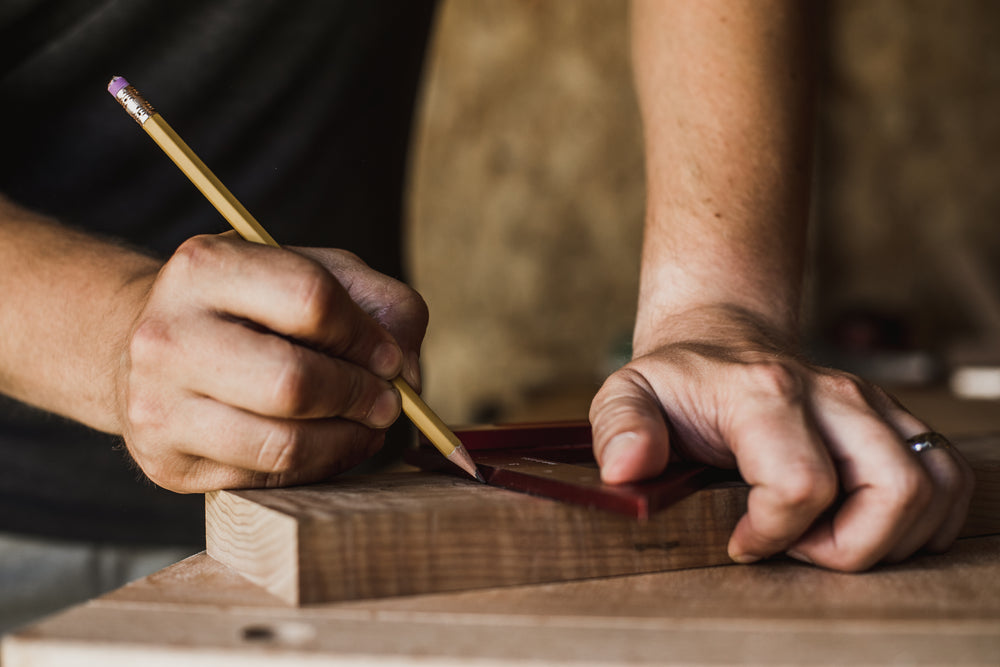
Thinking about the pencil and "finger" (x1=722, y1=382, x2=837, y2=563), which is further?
the pencil

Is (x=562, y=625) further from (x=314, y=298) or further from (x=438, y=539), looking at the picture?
(x=314, y=298)

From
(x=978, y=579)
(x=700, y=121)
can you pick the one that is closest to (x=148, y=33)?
(x=700, y=121)

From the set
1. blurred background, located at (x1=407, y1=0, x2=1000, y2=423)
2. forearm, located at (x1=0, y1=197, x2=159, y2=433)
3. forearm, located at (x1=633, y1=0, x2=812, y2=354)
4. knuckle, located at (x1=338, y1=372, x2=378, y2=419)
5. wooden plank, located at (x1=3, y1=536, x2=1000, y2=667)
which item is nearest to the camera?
wooden plank, located at (x1=3, y1=536, x2=1000, y2=667)

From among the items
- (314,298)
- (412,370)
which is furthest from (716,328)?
(314,298)

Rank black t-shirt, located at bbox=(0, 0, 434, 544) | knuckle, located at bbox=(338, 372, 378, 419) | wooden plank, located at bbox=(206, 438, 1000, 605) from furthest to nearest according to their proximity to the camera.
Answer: black t-shirt, located at bbox=(0, 0, 434, 544) → knuckle, located at bbox=(338, 372, 378, 419) → wooden plank, located at bbox=(206, 438, 1000, 605)

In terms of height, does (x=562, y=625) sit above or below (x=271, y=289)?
below

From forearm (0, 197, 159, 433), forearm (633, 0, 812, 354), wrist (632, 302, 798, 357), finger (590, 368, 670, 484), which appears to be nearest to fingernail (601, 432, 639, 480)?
finger (590, 368, 670, 484)

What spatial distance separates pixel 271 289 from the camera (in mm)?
606

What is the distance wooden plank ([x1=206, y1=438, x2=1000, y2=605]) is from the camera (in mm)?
544

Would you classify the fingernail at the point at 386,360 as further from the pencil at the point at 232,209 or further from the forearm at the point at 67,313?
the forearm at the point at 67,313

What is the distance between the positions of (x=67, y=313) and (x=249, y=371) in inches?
11.9

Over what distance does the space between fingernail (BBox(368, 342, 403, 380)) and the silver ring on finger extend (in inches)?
14.8

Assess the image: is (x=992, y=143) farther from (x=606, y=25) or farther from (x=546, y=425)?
(x=546, y=425)

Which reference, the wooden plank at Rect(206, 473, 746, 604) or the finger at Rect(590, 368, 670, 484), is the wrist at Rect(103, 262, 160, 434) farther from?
the finger at Rect(590, 368, 670, 484)
